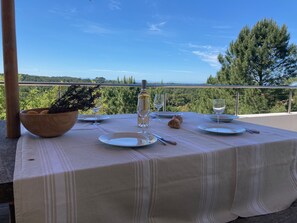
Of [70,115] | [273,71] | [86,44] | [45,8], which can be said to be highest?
[45,8]

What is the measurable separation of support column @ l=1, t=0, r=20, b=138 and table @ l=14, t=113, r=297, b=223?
0.23 ft

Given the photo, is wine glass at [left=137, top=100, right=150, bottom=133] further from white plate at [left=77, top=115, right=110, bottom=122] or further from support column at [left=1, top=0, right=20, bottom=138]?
support column at [left=1, top=0, right=20, bottom=138]

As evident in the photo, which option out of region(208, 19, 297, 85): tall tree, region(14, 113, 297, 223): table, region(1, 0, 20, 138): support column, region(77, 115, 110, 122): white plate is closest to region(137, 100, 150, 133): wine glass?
region(14, 113, 297, 223): table

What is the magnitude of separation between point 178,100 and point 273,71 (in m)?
12.2

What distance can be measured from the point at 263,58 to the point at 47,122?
14.3 m

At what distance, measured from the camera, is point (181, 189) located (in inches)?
29.6

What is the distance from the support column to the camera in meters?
0.90

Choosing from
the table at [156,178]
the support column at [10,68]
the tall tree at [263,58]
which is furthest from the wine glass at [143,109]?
the tall tree at [263,58]

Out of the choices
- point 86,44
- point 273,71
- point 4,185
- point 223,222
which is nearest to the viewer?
point 4,185

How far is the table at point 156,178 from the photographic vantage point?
59cm

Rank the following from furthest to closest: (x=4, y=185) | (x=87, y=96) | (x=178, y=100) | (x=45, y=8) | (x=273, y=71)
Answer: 1. (x=45, y=8)
2. (x=273, y=71)
3. (x=178, y=100)
4. (x=87, y=96)
5. (x=4, y=185)

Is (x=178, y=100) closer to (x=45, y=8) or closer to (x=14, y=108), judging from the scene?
(x=14, y=108)

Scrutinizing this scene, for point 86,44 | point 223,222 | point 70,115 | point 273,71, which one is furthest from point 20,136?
point 86,44

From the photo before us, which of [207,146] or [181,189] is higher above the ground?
[207,146]
